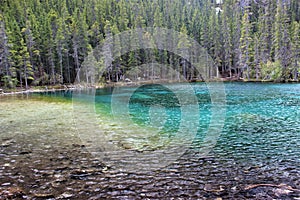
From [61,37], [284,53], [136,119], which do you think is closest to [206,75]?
[284,53]

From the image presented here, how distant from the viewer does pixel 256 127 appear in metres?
15.5

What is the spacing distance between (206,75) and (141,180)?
260 ft

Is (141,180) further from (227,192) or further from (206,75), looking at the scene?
(206,75)

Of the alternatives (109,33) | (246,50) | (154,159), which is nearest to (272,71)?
(246,50)

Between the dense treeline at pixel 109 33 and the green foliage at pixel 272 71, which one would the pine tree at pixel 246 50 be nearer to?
the dense treeline at pixel 109 33

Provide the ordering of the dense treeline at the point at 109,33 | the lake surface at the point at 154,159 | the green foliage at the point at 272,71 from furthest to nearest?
the green foliage at the point at 272,71 < the dense treeline at the point at 109,33 < the lake surface at the point at 154,159

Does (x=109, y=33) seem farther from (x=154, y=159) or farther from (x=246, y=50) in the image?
(x=154, y=159)

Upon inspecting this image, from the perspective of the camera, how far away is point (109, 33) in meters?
72.8

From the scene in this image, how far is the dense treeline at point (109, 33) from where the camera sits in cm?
5769

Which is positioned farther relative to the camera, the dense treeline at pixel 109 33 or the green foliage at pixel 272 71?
the green foliage at pixel 272 71

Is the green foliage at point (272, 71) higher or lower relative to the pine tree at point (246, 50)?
lower

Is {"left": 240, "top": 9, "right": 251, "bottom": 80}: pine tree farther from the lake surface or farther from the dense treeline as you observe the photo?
the lake surface

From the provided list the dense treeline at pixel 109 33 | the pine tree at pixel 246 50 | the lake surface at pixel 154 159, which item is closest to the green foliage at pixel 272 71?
the dense treeline at pixel 109 33

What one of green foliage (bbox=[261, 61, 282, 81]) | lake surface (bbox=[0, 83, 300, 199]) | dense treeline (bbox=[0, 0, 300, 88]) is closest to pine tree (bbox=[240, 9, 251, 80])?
dense treeline (bbox=[0, 0, 300, 88])
